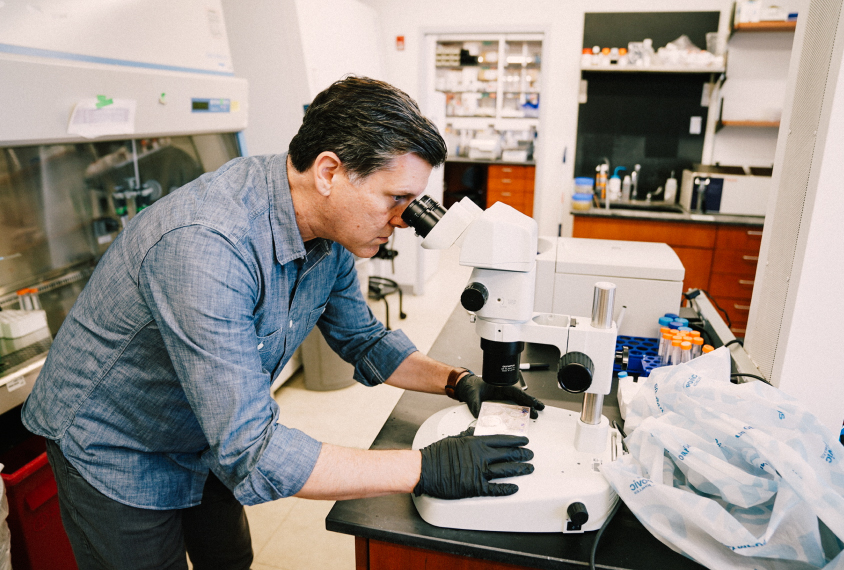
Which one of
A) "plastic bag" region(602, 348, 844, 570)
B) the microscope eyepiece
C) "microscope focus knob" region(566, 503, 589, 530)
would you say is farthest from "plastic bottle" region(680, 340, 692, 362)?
the microscope eyepiece

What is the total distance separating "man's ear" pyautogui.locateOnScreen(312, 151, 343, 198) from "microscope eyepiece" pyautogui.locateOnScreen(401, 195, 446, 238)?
14 cm

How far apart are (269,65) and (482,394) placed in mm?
2528

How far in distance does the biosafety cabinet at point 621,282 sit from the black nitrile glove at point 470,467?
0.80 m

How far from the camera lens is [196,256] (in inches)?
31.1

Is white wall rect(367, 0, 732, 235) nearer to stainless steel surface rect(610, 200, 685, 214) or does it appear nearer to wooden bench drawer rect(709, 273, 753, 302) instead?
stainless steel surface rect(610, 200, 685, 214)

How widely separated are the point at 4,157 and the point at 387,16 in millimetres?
3339

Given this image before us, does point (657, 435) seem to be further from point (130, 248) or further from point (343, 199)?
point (130, 248)

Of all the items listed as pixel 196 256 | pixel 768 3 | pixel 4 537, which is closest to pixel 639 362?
pixel 196 256

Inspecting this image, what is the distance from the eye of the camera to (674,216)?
3447mm

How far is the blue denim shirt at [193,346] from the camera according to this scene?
79 centimetres

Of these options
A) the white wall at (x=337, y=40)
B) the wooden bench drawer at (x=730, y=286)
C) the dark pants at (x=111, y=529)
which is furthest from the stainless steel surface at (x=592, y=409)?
the wooden bench drawer at (x=730, y=286)

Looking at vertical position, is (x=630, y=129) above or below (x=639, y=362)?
above

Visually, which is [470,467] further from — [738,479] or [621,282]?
[621,282]

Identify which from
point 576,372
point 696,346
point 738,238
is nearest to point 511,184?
point 738,238
